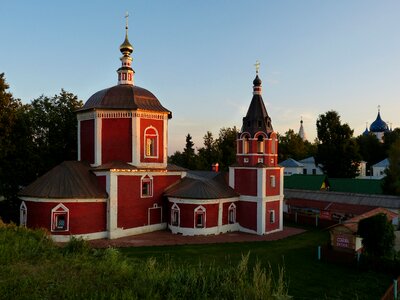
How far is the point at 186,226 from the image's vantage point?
22.2 m

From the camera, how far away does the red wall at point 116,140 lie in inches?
888

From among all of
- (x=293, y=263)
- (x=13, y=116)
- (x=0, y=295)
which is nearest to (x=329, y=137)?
(x=293, y=263)

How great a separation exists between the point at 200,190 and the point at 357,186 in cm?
1972

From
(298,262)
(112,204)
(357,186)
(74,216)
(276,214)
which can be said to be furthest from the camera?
(357,186)

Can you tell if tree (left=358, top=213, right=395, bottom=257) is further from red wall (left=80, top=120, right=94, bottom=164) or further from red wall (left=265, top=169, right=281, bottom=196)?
red wall (left=80, top=120, right=94, bottom=164)

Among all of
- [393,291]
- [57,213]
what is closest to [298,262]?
[393,291]

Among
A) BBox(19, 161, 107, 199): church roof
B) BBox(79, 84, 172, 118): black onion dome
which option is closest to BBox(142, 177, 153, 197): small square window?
BBox(19, 161, 107, 199): church roof

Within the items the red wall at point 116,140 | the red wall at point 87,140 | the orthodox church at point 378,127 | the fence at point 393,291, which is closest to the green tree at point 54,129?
the red wall at point 87,140

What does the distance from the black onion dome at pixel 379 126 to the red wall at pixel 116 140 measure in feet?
227

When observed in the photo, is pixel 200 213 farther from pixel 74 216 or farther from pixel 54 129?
pixel 54 129

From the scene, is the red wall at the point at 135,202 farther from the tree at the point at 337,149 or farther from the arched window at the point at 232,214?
the tree at the point at 337,149

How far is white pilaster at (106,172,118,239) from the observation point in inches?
810

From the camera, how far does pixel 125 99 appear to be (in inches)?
906

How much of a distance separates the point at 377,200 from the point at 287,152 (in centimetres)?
4082
